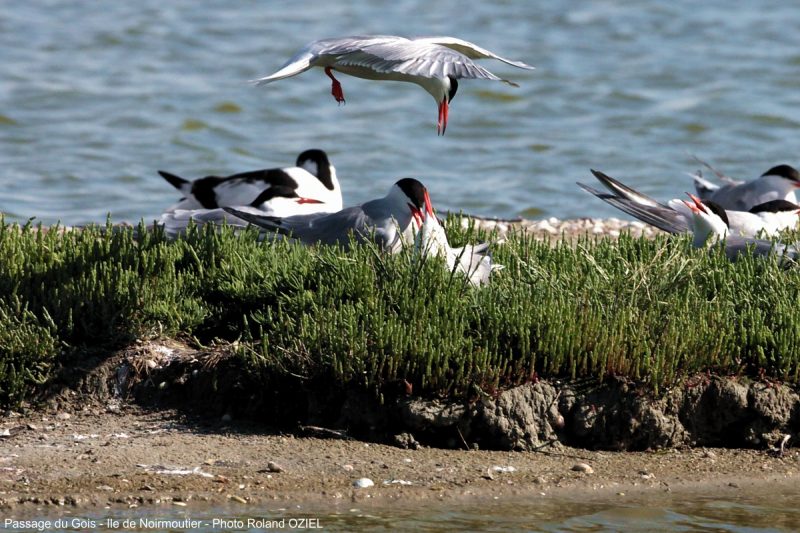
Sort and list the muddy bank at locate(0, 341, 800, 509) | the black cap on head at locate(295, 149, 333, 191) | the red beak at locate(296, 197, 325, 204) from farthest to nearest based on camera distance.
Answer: the black cap on head at locate(295, 149, 333, 191), the red beak at locate(296, 197, 325, 204), the muddy bank at locate(0, 341, 800, 509)

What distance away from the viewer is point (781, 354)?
5.20 meters

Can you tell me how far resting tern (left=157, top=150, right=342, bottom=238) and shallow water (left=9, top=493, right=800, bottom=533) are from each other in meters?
3.56

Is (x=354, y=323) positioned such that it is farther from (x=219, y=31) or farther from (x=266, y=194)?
(x=219, y=31)

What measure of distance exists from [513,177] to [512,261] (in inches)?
270

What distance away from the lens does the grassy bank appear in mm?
5059

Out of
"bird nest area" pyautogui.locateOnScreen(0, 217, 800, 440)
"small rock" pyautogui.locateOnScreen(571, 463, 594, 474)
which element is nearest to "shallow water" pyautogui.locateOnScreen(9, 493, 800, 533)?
"small rock" pyautogui.locateOnScreen(571, 463, 594, 474)

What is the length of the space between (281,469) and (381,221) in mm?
2027

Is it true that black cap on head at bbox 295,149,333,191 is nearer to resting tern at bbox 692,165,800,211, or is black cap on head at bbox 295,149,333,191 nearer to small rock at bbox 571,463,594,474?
resting tern at bbox 692,165,800,211

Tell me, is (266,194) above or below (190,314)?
above

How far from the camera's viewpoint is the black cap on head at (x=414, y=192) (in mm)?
6445

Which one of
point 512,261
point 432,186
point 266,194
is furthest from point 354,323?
point 432,186

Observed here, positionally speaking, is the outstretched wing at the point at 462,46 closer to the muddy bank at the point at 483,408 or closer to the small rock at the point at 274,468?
the muddy bank at the point at 483,408

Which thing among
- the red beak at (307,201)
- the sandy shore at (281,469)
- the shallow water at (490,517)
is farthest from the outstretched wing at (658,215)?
the shallow water at (490,517)

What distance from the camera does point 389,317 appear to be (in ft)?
16.9
